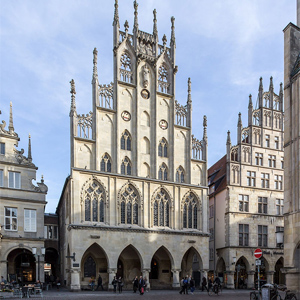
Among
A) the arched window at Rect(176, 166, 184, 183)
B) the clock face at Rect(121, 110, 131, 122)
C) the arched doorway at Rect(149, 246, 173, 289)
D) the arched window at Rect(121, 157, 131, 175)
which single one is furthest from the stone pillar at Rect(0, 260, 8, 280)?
the arched window at Rect(176, 166, 184, 183)

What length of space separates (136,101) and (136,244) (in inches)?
483

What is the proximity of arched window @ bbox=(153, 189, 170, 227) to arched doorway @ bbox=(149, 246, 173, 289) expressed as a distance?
3011 millimetres

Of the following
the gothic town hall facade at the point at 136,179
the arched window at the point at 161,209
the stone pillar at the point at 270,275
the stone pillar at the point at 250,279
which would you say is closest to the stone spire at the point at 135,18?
the gothic town hall facade at the point at 136,179

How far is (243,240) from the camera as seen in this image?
39.2m

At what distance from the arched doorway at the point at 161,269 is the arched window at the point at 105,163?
9014mm

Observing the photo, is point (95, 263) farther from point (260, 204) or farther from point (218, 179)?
point (260, 204)

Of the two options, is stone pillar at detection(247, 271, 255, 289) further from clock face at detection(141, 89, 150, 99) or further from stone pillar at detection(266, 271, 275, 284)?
clock face at detection(141, 89, 150, 99)

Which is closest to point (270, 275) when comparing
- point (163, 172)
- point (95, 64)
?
point (163, 172)

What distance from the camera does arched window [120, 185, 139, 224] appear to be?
34.0 m

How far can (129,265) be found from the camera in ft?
118

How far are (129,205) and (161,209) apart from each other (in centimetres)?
310

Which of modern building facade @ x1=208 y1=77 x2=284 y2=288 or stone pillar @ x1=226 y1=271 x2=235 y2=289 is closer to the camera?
stone pillar @ x1=226 y1=271 x2=235 y2=289

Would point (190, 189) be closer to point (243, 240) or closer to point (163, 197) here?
point (163, 197)

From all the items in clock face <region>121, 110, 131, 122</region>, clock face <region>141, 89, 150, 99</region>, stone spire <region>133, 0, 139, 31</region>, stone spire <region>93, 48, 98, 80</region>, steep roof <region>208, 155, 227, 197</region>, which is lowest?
steep roof <region>208, 155, 227, 197</region>
